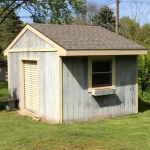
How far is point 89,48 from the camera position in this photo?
9.04 meters

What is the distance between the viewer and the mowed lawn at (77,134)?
653 centimetres

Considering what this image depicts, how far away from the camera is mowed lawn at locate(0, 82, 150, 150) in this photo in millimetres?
6527


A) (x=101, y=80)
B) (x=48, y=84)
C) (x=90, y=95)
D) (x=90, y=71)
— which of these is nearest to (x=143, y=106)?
(x=101, y=80)

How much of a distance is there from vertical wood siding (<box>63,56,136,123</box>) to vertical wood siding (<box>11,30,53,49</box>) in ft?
3.71

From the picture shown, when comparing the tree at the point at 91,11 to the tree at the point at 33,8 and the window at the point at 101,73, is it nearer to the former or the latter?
the tree at the point at 33,8

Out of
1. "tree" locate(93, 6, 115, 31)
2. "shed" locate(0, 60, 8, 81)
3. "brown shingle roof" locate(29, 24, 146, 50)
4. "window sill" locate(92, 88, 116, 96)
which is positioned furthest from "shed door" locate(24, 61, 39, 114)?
"tree" locate(93, 6, 115, 31)

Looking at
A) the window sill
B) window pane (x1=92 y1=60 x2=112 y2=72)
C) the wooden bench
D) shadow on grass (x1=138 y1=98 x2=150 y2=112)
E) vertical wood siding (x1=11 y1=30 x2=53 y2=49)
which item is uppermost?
vertical wood siding (x1=11 y1=30 x2=53 y2=49)

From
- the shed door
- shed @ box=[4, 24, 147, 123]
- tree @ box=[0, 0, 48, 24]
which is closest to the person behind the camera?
shed @ box=[4, 24, 147, 123]

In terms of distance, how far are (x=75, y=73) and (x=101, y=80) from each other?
111cm

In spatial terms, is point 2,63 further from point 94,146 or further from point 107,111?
point 94,146

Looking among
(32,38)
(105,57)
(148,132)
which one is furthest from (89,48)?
(148,132)

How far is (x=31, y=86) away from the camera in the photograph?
10836 mm

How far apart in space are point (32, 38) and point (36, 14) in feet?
58.8

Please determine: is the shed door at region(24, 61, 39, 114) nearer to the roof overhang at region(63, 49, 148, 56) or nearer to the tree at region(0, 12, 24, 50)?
the roof overhang at region(63, 49, 148, 56)
